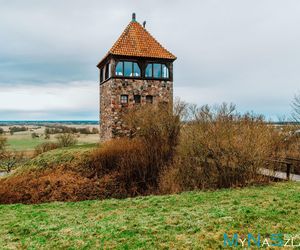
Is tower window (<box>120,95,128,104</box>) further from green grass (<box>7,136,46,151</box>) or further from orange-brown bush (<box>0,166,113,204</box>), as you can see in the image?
green grass (<box>7,136,46,151</box>)

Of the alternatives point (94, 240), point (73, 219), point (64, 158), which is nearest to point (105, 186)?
point (64, 158)

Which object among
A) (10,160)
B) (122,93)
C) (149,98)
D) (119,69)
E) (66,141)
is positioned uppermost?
(119,69)

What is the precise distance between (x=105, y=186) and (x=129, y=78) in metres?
10.6

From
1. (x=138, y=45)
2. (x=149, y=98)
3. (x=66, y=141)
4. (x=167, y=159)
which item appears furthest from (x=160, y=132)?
(x=66, y=141)

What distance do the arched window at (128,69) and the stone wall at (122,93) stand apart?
530mm

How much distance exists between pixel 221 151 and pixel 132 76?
13.8m

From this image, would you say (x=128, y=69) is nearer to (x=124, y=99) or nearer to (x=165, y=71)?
(x=124, y=99)

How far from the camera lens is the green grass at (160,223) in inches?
275

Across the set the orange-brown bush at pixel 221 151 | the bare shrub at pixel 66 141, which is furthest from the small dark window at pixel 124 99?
the bare shrub at pixel 66 141

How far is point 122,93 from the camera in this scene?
26.1 m

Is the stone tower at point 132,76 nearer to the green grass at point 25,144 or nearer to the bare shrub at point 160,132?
the bare shrub at point 160,132

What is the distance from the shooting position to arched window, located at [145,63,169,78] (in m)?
27.1

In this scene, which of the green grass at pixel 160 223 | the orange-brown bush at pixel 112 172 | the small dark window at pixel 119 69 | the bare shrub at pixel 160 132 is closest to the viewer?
the green grass at pixel 160 223

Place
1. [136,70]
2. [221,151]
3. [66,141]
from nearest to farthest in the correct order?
[221,151], [136,70], [66,141]
